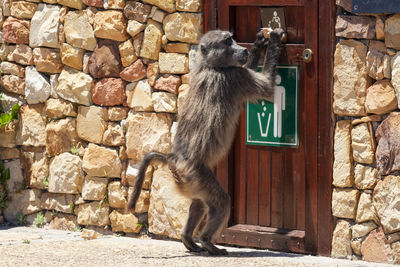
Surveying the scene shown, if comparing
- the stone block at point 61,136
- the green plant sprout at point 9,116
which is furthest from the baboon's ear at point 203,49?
the green plant sprout at point 9,116

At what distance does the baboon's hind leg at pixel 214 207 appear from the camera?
22.9ft

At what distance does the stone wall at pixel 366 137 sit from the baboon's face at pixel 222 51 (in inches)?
30.8

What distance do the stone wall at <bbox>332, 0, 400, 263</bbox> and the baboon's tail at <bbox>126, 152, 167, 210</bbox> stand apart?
1427 mm

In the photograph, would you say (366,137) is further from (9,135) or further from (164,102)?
(9,135)

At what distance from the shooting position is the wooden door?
6.94m

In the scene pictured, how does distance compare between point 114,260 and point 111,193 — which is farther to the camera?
point 111,193

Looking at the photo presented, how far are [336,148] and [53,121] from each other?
291 cm

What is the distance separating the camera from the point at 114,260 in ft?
22.7

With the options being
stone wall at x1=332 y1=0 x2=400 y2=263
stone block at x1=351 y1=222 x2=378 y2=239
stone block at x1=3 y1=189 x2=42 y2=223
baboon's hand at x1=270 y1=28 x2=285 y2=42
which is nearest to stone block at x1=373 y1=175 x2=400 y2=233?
stone wall at x1=332 y1=0 x2=400 y2=263

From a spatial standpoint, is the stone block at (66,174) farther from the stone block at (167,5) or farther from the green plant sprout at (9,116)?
the stone block at (167,5)

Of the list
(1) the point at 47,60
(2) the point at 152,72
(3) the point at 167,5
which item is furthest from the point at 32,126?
(3) the point at 167,5

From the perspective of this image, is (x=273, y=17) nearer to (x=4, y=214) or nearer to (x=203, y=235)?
(x=203, y=235)

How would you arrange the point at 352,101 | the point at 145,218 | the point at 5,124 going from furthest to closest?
the point at 5,124 < the point at 145,218 < the point at 352,101

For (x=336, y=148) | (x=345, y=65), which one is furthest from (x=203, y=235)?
(x=345, y=65)
